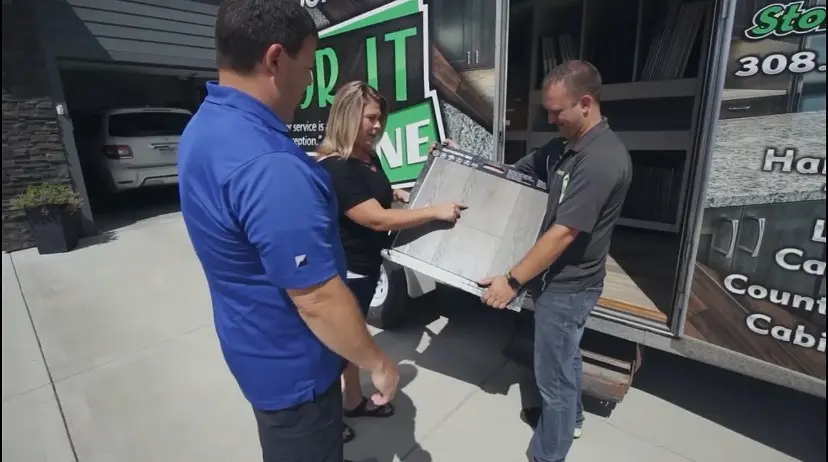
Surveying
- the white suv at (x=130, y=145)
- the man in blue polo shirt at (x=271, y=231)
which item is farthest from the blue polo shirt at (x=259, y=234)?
the white suv at (x=130, y=145)

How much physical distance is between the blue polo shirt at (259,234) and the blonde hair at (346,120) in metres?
0.95

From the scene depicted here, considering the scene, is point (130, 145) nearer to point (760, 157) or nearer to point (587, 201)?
point (587, 201)

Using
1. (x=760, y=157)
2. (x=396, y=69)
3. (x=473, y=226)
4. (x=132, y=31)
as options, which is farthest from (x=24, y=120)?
(x=760, y=157)

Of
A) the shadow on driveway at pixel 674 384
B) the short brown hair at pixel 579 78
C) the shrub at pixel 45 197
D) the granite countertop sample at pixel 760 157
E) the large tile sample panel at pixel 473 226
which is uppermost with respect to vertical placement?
the short brown hair at pixel 579 78

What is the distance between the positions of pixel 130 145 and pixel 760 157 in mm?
8695

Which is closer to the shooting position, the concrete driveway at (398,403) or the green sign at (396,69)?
the concrete driveway at (398,403)

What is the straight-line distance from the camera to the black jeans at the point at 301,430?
1.27 metres

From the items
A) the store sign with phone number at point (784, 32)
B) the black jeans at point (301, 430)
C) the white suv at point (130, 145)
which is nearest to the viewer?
the black jeans at point (301, 430)

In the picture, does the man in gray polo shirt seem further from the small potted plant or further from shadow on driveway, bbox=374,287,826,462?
the small potted plant

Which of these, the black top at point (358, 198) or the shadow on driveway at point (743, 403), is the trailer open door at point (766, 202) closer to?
the shadow on driveway at point (743, 403)

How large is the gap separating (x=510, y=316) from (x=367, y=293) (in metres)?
1.89

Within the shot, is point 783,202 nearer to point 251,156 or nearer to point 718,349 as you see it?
point 718,349

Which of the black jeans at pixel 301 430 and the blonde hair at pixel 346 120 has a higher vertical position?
the blonde hair at pixel 346 120

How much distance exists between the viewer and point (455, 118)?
9.64 feet
